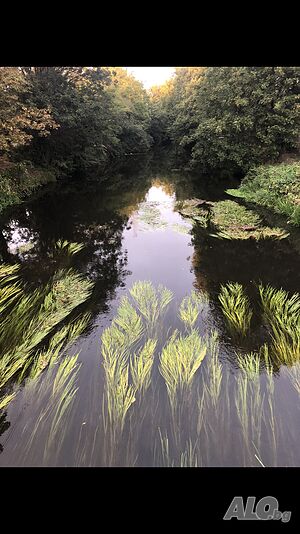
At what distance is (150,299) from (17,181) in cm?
1082

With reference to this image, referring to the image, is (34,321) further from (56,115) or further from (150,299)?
(56,115)

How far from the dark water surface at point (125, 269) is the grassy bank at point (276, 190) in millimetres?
1331

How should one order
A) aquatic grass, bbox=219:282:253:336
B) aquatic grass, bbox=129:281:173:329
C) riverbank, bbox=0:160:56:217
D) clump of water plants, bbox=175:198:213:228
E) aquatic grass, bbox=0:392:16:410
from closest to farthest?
1. aquatic grass, bbox=0:392:16:410
2. aquatic grass, bbox=219:282:253:336
3. aquatic grass, bbox=129:281:173:329
4. clump of water plants, bbox=175:198:213:228
5. riverbank, bbox=0:160:56:217

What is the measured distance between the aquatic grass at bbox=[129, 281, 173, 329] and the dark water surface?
0.18 meters

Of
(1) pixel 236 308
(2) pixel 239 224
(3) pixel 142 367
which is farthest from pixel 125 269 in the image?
(2) pixel 239 224

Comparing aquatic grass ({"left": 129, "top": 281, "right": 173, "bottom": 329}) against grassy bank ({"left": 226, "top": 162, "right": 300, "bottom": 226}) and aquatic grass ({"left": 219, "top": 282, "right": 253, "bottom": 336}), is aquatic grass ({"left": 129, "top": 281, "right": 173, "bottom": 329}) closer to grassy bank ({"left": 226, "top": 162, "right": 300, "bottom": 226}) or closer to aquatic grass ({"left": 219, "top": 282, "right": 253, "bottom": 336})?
aquatic grass ({"left": 219, "top": 282, "right": 253, "bottom": 336})

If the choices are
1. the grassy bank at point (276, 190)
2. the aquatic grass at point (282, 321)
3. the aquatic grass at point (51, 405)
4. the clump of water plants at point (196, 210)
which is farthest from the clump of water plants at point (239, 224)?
the aquatic grass at point (51, 405)

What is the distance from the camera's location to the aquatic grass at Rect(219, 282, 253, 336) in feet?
14.6

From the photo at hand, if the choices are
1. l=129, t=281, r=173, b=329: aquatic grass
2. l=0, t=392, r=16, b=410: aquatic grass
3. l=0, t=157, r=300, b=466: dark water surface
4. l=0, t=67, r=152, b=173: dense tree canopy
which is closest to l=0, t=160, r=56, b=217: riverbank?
l=0, t=157, r=300, b=466: dark water surface

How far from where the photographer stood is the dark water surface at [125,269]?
2812 mm
